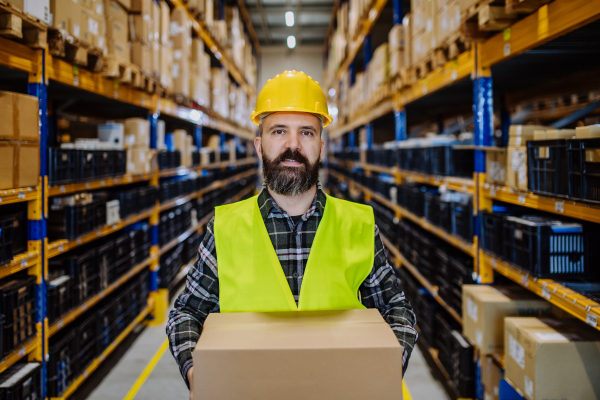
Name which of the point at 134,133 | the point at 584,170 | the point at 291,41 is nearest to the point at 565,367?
the point at 584,170

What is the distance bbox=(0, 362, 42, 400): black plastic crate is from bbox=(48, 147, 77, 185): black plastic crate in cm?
116

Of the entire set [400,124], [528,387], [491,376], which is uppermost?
[400,124]

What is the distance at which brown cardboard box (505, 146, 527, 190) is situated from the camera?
2373 millimetres

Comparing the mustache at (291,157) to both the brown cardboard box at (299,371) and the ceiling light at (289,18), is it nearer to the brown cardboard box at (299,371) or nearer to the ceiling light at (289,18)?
the brown cardboard box at (299,371)

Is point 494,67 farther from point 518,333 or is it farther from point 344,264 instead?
point 344,264

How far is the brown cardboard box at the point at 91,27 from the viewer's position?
3.01 metres

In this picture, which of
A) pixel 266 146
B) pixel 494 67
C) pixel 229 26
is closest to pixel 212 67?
pixel 229 26

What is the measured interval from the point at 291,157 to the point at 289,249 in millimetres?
389

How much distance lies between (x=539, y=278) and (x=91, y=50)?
3.29m

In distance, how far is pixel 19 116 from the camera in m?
2.41

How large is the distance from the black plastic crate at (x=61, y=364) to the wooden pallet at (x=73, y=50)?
6.44ft

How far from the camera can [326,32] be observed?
14.7 m

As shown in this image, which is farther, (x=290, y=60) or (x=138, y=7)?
(x=290, y=60)

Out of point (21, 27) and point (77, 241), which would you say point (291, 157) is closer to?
point (21, 27)
